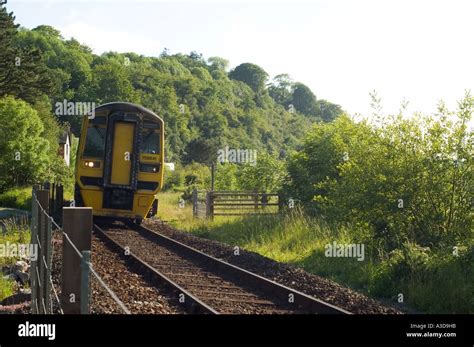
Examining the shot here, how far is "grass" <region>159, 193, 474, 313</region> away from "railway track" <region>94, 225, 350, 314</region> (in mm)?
1759

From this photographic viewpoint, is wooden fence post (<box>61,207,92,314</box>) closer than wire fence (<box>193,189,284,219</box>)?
Yes

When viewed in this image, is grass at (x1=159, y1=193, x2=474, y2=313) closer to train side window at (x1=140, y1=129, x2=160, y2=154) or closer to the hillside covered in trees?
train side window at (x1=140, y1=129, x2=160, y2=154)

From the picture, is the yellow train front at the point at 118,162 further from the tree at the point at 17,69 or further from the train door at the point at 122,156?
the tree at the point at 17,69

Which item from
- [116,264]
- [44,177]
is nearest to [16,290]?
[116,264]

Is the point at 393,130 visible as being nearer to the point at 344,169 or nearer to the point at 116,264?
the point at 344,169

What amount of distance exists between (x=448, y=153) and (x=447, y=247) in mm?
2067

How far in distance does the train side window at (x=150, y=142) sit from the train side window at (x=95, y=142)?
1184 mm

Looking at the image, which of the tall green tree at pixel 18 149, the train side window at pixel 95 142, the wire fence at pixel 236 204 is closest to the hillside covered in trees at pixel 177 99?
the tall green tree at pixel 18 149

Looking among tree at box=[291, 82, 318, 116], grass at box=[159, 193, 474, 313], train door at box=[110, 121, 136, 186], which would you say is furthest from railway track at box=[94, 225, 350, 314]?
tree at box=[291, 82, 318, 116]

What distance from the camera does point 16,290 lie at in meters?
11.1

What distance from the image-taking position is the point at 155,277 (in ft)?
38.8

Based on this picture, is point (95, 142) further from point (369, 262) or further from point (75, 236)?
point (75, 236)

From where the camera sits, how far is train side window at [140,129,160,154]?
68.5 ft

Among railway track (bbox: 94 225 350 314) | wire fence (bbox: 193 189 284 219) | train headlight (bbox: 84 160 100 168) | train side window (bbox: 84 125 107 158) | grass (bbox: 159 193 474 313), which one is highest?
train side window (bbox: 84 125 107 158)
